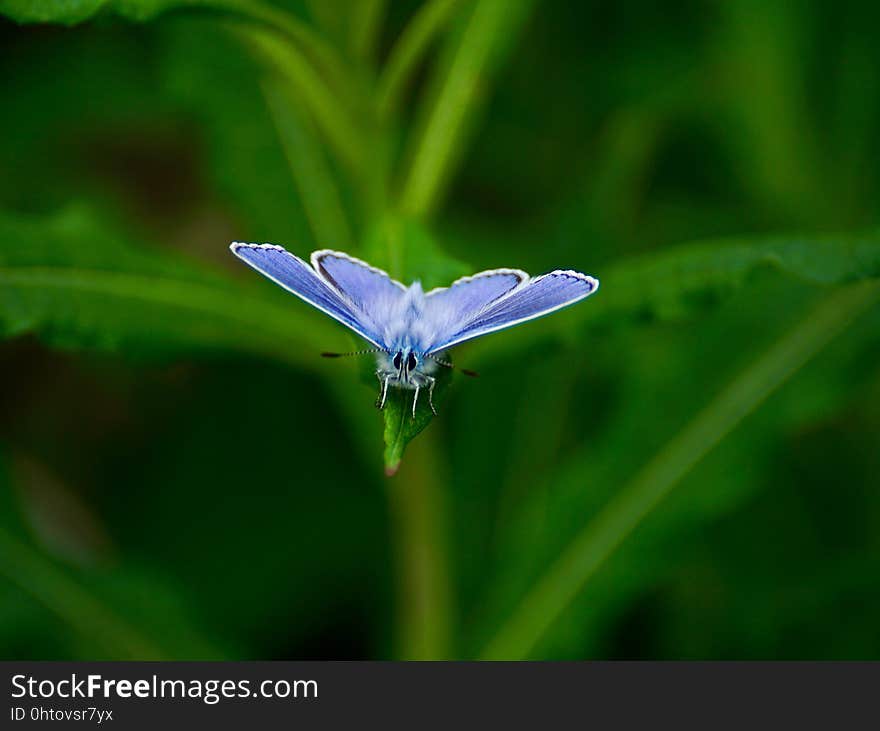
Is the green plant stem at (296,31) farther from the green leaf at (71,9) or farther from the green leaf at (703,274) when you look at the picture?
the green leaf at (703,274)

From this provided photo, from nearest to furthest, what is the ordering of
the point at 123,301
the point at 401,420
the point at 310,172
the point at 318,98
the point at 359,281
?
the point at 401,420, the point at 359,281, the point at 123,301, the point at 318,98, the point at 310,172

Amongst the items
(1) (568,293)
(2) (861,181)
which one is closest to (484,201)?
(2) (861,181)

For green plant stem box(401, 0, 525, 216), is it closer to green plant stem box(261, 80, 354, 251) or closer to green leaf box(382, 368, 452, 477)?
green plant stem box(261, 80, 354, 251)

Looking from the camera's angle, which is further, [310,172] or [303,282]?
[310,172]

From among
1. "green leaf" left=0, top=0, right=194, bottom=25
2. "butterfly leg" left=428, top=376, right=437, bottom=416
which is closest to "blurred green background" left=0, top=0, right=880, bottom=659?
"green leaf" left=0, top=0, right=194, bottom=25

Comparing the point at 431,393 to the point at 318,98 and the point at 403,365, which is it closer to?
the point at 403,365

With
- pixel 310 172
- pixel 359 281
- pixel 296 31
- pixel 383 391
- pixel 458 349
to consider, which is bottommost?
pixel 383 391

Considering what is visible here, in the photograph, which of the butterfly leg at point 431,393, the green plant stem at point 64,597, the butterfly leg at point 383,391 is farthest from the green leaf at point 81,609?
the butterfly leg at point 431,393

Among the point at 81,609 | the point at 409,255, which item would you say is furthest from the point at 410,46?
the point at 81,609
